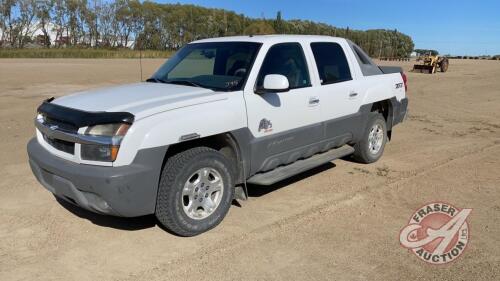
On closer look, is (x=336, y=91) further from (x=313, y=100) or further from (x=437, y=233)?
(x=437, y=233)

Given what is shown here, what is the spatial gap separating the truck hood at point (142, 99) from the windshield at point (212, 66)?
250 millimetres

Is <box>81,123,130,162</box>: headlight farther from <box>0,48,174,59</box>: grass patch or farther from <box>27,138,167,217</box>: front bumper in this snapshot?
<box>0,48,174,59</box>: grass patch

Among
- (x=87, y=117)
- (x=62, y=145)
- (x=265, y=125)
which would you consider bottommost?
(x=62, y=145)

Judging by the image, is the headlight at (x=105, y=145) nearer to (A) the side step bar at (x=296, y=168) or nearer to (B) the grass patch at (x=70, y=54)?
(A) the side step bar at (x=296, y=168)

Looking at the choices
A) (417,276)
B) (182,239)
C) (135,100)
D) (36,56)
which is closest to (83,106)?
(135,100)

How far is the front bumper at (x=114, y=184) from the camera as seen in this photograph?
12.0 feet

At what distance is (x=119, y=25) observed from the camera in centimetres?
7906

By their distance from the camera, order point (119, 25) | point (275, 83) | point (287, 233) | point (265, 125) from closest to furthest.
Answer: point (287, 233)
point (275, 83)
point (265, 125)
point (119, 25)

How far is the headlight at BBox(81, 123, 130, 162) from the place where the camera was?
3.69m

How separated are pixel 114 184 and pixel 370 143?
4.27 metres

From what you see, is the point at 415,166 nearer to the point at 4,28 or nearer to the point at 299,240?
the point at 299,240

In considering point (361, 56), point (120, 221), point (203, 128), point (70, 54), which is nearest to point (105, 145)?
point (203, 128)

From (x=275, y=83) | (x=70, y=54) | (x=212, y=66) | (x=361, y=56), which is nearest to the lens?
(x=275, y=83)

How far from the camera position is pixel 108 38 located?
7906 cm
